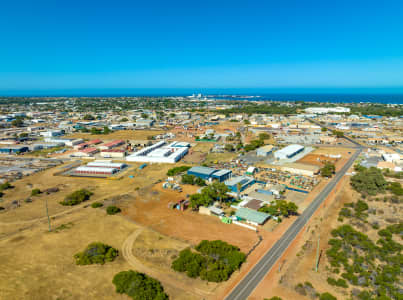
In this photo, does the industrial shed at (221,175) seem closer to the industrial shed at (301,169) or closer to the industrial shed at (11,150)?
the industrial shed at (301,169)

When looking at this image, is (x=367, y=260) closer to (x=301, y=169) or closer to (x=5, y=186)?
(x=301, y=169)

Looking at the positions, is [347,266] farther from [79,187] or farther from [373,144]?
[373,144]

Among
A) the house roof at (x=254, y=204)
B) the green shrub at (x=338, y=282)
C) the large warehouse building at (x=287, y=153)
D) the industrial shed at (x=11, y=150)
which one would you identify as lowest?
the green shrub at (x=338, y=282)

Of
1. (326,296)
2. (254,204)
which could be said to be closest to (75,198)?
(254,204)

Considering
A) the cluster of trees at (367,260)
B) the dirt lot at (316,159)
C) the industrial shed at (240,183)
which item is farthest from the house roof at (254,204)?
the dirt lot at (316,159)

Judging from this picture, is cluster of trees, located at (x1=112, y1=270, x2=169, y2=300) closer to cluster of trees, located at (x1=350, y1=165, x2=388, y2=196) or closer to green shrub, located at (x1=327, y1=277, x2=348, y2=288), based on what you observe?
green shrub, located at (x1=327, y1=277, x2=348, y2=288)
